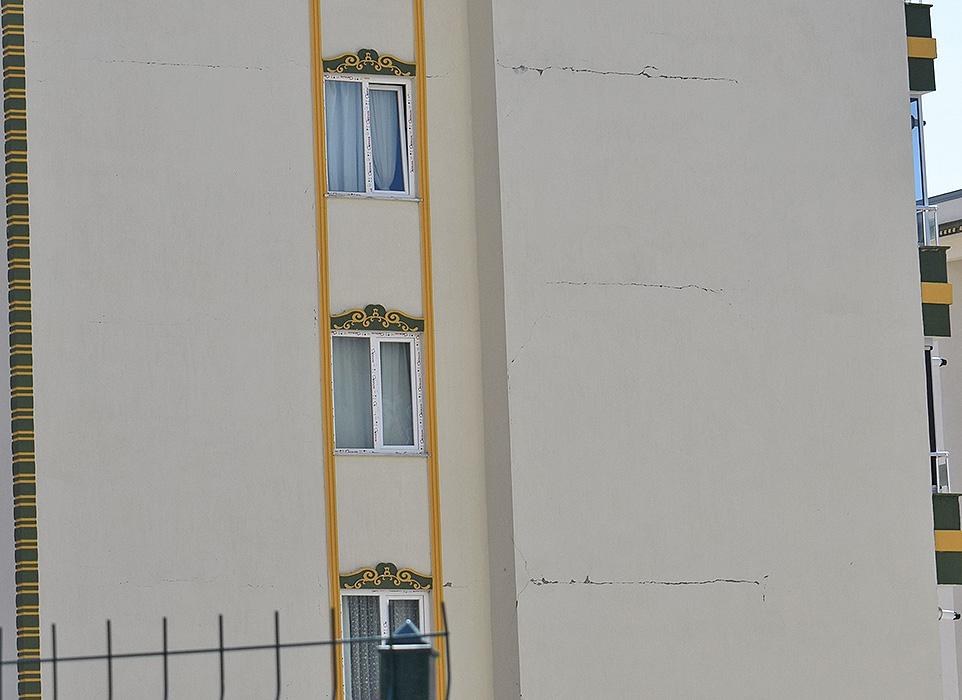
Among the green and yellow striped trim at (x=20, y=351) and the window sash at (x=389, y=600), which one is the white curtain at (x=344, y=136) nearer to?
the green and yellow striped trim at (x=20, y=351)

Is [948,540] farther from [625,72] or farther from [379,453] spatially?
[379,453]

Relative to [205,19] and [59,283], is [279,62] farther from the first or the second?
[59,283]

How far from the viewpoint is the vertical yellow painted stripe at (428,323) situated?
58.9 feet

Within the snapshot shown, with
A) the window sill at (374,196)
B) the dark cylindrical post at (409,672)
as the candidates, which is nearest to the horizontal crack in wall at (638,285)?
the window sill at (374,196)

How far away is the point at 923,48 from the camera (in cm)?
2089

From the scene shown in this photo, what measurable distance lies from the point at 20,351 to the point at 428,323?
397cm

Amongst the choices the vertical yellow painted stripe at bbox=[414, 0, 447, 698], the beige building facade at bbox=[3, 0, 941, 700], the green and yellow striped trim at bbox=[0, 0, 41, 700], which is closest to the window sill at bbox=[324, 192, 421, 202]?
the beige building facade at bbox=[3, 0, 941, 700]

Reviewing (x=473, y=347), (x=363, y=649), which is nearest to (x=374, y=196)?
(x=473, y=347)

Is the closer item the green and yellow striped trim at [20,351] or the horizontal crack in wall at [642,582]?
the green and yellow striped trim at [20,351]

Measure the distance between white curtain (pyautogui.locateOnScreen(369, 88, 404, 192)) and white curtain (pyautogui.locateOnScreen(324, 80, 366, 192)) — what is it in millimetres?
157

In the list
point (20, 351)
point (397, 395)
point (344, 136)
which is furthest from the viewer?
point (344, 136)

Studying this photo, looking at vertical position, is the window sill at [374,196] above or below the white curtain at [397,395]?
above

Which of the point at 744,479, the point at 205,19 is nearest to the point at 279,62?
the point at 205,19

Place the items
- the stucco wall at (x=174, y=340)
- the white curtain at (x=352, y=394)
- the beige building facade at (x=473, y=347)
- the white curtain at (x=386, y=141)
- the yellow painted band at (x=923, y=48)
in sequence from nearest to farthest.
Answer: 1. the stucco wall at (x=174, y=340)
2. the beige building facade at (x=473, y=347)
3. the white curtain at (x=352, y=394)
4. the white curtain at (x=386, y=141)
5. the yellow painted band at (x=923, y=48)
